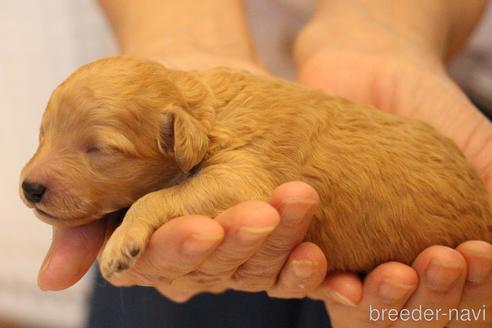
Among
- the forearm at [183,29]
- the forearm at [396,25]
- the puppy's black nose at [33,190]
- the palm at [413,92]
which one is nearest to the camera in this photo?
the puppy's black nose at [33,190]

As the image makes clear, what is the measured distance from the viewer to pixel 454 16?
8.23 feet

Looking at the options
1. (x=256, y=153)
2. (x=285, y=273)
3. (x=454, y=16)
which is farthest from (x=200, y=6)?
(x=285, y=273)

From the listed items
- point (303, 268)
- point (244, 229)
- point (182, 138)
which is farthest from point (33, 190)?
point (303, 268)

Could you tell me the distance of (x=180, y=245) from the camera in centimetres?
118

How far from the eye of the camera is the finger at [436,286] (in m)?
1.31

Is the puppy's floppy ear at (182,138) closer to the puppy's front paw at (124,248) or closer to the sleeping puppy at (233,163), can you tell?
the sleeping puppy at (233,163)

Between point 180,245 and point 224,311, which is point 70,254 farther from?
point 224,311

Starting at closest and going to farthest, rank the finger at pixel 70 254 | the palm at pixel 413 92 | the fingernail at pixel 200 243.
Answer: the fingernail at pixel 200 243, the finger at pixel 70 254, the palm at pixel 413 92

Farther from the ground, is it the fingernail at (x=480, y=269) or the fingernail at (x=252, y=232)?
the fingernail at (x=252, y=232)

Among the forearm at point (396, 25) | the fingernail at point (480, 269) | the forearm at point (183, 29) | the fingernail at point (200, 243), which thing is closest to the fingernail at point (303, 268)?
the fingernail at point (200, 243)

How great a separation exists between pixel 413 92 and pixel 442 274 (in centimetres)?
A: 77

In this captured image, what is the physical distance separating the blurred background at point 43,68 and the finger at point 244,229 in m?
1.01

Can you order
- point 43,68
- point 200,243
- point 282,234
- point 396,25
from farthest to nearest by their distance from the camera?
point 396,25
point 43,68
point 282,234
point 200,243

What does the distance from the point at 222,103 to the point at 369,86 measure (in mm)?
739
